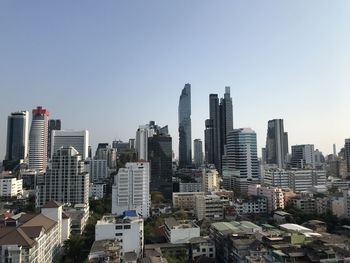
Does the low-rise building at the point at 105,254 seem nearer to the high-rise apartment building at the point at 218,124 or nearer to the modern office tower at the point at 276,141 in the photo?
the high-rise apartment building at the point at 218,124

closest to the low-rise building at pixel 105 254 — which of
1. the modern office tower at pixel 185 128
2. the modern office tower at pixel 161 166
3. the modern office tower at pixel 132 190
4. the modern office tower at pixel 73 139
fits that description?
the modern office tower at pixel 132 190

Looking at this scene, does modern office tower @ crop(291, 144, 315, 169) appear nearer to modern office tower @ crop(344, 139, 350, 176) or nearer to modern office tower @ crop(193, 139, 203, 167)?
modern office tower @ crop(344, 139, 350, 176)

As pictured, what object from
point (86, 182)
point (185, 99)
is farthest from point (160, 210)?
point (185, 99)

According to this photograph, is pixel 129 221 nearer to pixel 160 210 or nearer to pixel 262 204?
pixel 160 210

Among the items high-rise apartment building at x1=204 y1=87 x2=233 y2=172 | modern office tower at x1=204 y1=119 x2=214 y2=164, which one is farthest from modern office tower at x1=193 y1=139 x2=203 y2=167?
high-rise apartment building at x1=204 y1=87 x2=233 y2=172

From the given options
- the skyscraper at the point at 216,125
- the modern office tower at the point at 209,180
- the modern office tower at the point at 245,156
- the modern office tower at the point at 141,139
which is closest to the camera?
the modern office tower at the point at 209,180
